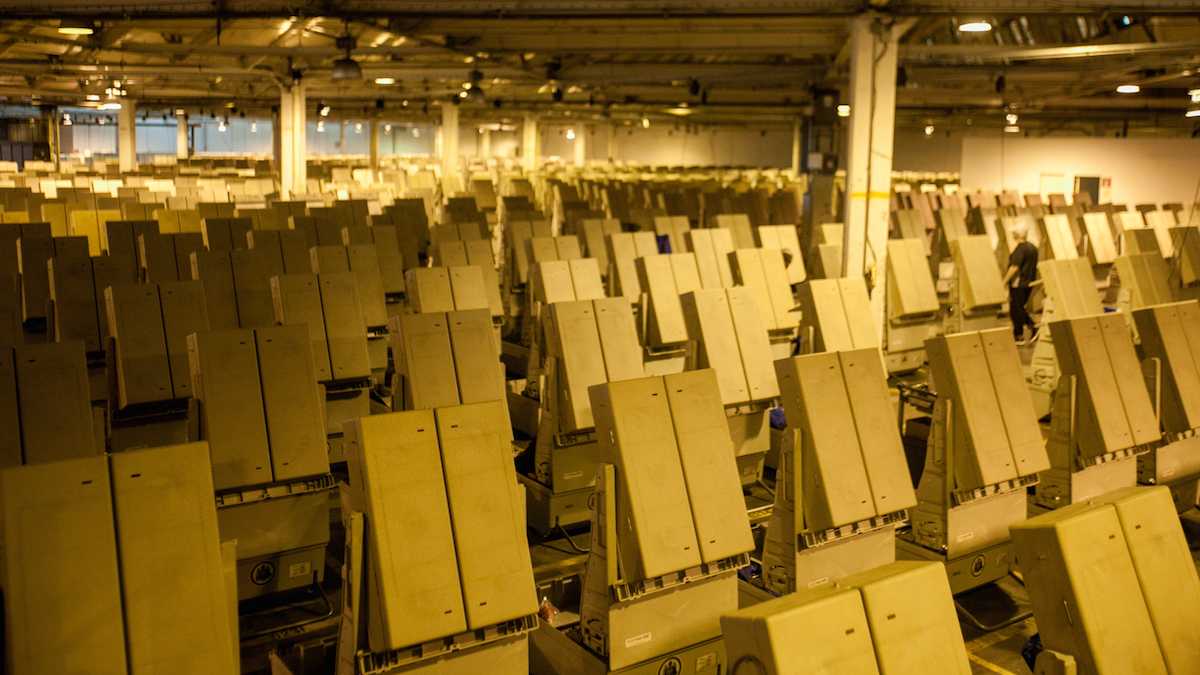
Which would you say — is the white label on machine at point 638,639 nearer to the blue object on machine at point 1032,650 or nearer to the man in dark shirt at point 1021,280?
the blue object on machine at point 1032,650

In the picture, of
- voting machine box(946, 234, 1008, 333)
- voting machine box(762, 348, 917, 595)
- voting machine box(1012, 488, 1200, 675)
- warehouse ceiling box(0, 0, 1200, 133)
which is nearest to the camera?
voting machine box(1012, 488, 1200, 675)

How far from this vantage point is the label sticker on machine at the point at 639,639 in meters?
4.54

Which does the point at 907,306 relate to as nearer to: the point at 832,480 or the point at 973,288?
the point at 973,288

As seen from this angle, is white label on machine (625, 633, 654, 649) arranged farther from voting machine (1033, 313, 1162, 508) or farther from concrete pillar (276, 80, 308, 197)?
concrete pillar (276, 80, 308, 197)

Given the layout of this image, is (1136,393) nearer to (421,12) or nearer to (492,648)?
(492,648)

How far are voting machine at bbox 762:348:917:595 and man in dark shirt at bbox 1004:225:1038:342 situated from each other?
7.94 meters

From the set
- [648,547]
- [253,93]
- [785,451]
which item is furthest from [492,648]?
[253,93]

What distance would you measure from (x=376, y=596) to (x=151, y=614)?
31.0 inches

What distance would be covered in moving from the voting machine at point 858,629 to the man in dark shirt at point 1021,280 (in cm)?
980

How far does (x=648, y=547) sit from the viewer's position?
4.54m

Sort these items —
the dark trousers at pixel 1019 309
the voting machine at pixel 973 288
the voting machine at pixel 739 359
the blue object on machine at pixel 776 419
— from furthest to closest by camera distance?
the dark trousers at pixel 1019 309, the voting machine at pixel 973 288, the blue object on machine at pixel 776 419, the voting machine at pixel 739 359

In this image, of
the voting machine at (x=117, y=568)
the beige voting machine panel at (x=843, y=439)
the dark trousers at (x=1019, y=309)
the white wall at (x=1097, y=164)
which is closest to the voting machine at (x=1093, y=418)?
the beige voting machine panel at (x=843, y=439)

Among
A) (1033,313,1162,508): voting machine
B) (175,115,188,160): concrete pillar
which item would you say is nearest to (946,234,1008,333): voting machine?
(1033,313,1162,508): voting machine

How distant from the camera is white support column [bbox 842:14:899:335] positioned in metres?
10.8
